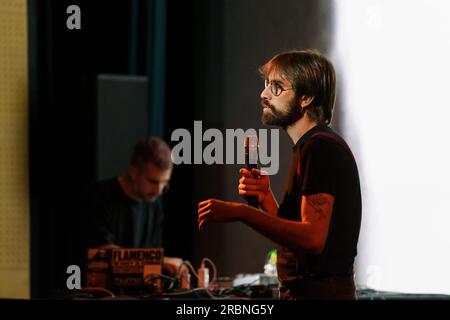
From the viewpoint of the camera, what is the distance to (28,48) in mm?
3717

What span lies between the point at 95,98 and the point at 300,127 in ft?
5.47

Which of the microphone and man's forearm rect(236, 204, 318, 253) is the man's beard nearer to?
the microphone

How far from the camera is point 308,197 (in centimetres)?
230

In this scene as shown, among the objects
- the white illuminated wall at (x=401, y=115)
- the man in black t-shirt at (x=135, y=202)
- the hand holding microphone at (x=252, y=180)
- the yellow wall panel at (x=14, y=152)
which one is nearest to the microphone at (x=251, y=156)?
the hand holding microphone at (x=252, y=180)

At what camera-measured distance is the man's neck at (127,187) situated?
11.5ft

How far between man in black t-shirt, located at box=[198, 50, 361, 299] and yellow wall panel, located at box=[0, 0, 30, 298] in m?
1.43

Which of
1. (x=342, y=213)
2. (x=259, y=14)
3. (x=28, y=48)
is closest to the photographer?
(x=342, y=213)

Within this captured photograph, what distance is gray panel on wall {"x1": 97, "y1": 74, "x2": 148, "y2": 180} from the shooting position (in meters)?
3.91

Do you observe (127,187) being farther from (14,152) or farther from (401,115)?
(401,115)

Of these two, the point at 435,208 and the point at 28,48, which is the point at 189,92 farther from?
the point at 435,208

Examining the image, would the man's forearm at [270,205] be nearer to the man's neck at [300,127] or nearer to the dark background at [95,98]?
the man's neck at [300,127]
